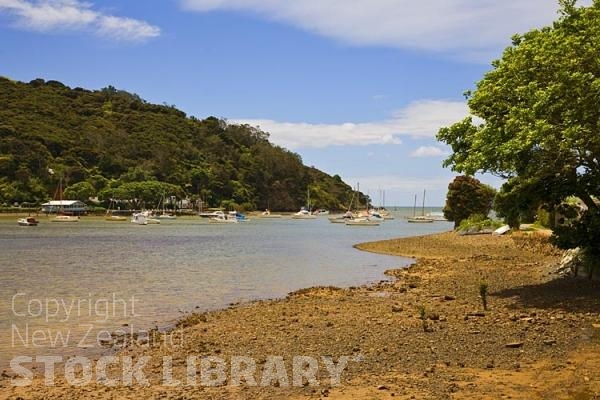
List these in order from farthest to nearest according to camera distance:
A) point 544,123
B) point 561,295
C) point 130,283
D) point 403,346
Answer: point 130,283, point 561,295, point 544,123, point 403,346

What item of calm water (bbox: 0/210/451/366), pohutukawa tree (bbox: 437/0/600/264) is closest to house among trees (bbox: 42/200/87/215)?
calm water (bbox: 0/210/451/366)

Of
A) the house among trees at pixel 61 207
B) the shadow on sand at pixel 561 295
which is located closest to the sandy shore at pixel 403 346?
the shadow on sand at pixel 561 295

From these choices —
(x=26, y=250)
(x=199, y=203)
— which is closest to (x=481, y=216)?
(x=26, y=250)

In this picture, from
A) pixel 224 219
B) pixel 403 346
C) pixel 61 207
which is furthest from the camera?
pixel 61 207

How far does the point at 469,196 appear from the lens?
73625 mm

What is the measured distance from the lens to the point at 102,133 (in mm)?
192875

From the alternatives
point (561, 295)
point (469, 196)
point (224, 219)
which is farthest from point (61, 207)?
point (561, 295)

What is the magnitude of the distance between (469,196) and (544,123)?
60.4 metres

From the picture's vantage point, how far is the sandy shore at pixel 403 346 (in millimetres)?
9438

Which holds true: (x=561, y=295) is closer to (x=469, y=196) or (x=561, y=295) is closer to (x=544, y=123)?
(x=544, y=123)

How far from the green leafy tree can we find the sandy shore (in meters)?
52.9

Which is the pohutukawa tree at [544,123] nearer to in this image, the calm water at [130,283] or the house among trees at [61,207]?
the calm water at [130,283]

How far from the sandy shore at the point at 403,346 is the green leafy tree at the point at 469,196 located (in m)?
52.9

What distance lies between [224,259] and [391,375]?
32712mm
